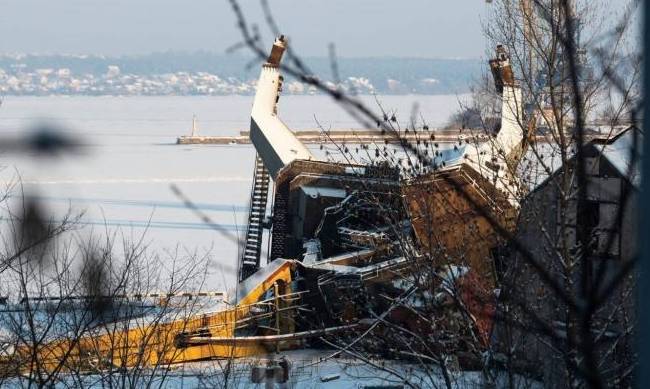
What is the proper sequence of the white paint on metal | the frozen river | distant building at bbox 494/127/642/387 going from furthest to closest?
the white paint on metal → the frozen river → distant building at bbox 494/127/642/387

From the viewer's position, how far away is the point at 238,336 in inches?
629

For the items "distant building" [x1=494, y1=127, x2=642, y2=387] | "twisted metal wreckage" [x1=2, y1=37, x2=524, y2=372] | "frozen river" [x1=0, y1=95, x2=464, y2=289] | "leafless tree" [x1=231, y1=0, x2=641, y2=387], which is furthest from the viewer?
"frozen river" [x1=0, y1=95, x2=464, y2=289]

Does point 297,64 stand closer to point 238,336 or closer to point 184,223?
point 238,336

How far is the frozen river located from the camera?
10022mm

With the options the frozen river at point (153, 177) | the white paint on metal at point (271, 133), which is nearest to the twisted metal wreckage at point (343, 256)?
the white paint on metal at point (271, 133)

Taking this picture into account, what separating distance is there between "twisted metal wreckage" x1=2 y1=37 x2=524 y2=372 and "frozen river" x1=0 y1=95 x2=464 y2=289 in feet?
3.23

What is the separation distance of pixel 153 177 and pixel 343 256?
25.9 meters

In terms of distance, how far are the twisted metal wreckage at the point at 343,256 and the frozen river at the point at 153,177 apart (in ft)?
3.23

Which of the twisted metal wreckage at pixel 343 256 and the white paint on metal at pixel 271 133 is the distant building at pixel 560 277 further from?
the white paint on metal at pixel 271 133

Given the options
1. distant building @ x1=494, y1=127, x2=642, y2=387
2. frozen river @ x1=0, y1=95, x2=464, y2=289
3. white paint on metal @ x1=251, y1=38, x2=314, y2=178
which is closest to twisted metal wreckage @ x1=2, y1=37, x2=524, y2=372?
white paint on metal @ x1=251, y1=38, x2=314, y2=178

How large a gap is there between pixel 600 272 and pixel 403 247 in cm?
667

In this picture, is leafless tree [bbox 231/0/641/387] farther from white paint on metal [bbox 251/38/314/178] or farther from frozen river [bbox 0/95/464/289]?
white paint on metal [bbox 251/38/314/178]

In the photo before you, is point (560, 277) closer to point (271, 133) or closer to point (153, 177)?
point (271, 133)

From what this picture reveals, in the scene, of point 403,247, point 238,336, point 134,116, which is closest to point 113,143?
point 134,116
